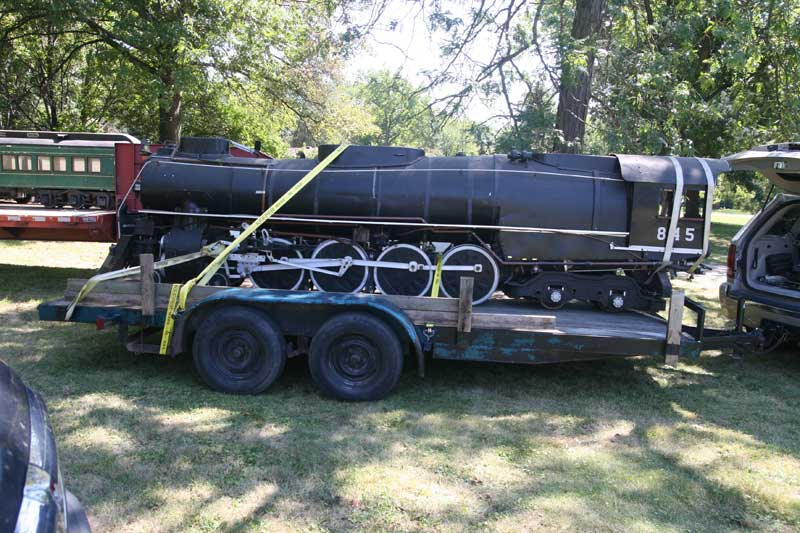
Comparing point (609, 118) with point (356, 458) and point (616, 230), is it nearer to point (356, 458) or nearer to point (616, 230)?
point (616, 230)

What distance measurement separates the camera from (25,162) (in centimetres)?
1255

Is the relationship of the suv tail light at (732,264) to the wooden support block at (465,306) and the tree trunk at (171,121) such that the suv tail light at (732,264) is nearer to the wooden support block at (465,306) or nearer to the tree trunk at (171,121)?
the wooden support block at (465,306)

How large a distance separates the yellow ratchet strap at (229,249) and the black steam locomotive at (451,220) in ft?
0.40

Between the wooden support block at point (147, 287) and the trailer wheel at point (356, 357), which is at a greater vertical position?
the wooden support block at point (147, 287)

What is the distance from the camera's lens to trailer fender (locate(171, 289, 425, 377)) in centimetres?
550

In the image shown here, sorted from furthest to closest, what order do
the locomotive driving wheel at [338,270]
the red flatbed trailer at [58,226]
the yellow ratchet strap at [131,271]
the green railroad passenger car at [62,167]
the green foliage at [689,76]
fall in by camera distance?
the green railroad passenger car at [62,167] → the green foliage at [689,76] → the red flatbed trailer at [58,226] → the locomotive driving wheel at [338,270] → the yellow ratchet strap at [131,271]

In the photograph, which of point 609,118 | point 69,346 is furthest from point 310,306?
point 609,118

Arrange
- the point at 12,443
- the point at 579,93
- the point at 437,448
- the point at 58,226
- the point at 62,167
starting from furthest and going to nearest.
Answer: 1. the point at 62,167
2. the point at 579,93
3. the point at 58,226
4. the point at 437,448
5. the point at 12,443

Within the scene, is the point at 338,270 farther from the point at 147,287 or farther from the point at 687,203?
the point at 687,203

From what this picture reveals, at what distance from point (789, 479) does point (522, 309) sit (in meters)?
3.05

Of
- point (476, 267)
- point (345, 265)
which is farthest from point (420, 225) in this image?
point (345, 265)

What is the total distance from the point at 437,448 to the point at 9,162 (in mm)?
12224

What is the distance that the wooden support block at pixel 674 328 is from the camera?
5512mm

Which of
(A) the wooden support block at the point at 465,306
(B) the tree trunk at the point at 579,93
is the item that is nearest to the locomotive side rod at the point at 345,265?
(A) the wooden support block at the point at 465,306
